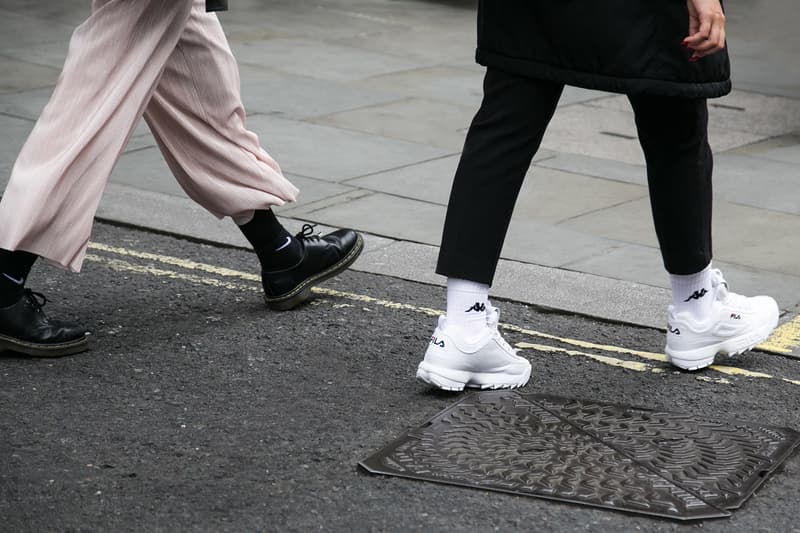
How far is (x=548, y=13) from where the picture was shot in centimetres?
356

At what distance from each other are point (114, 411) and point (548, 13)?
4.81ft

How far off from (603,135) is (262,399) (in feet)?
13.9

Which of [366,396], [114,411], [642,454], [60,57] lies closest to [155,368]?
[114,411]

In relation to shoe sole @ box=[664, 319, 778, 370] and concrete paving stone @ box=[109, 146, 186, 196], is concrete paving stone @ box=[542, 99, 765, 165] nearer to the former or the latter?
concrete paving stone @ box=[109, 146, 186, 196]

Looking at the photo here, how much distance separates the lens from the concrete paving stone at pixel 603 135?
717cm

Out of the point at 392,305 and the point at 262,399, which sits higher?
the point at 262,399

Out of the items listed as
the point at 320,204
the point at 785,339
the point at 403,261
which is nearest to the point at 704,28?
the point at 785,339

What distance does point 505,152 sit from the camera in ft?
12.0

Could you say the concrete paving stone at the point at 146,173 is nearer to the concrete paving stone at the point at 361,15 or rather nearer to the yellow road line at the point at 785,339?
the yellow road line at the point at 785,339

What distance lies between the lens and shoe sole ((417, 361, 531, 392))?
3.71 meters

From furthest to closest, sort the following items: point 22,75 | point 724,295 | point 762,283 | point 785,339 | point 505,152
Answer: point 22,75, point 762,283, point 785,339, point 724,295, point 505,152

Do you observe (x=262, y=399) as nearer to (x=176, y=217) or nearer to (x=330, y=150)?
(x=176, y=217)

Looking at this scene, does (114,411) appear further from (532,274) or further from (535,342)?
(532,274)

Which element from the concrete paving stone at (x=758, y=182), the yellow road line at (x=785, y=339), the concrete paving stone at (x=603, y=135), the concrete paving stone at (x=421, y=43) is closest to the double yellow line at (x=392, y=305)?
the yellow road line at (x=785, y=339)
